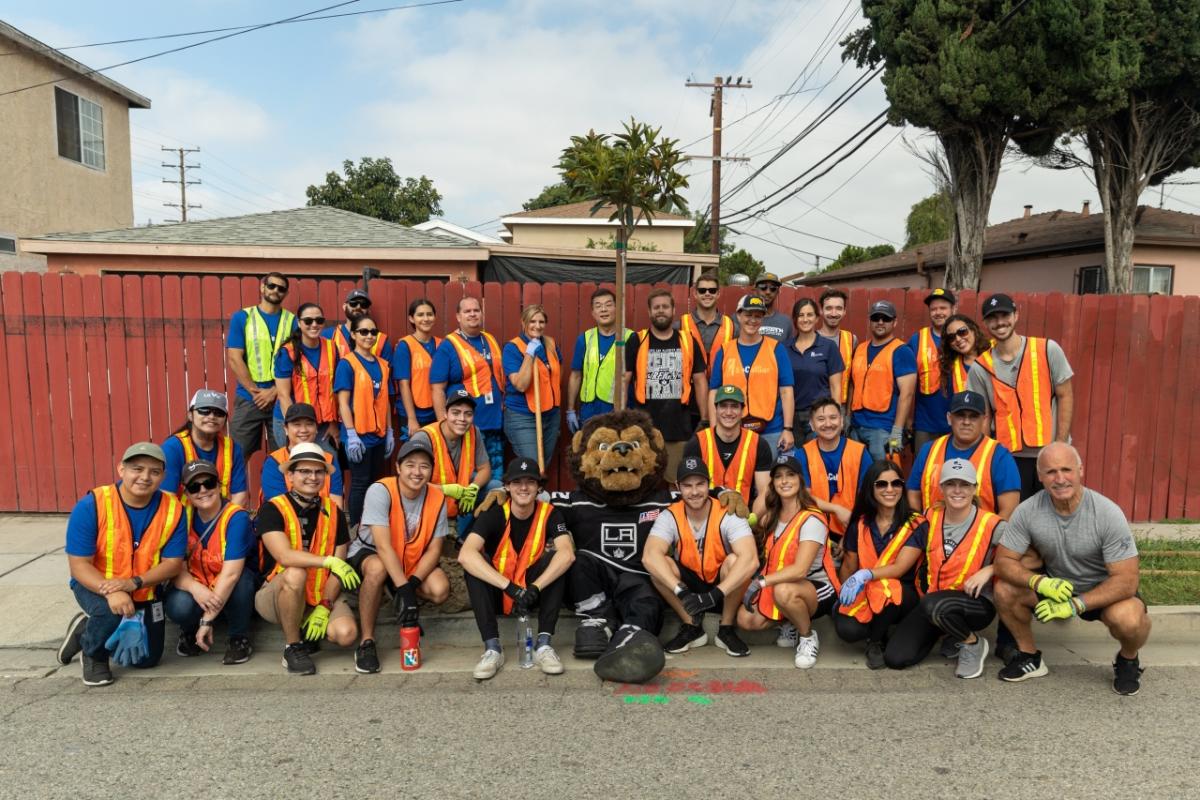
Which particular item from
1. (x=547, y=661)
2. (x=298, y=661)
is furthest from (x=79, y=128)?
(x=547, y=661)

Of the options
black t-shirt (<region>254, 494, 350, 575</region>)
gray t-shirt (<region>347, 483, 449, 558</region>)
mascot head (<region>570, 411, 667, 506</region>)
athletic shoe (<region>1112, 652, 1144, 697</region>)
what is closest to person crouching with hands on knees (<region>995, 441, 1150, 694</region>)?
athletic shoe (<region>1112, 652, 1144, 697</region>)

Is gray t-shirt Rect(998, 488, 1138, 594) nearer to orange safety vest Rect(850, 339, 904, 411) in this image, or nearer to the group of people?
the group of people

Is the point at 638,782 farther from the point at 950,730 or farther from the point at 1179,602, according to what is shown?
the point at 1179,602

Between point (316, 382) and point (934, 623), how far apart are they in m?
4.43

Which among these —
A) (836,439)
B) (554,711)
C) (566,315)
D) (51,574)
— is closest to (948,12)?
(566,315)

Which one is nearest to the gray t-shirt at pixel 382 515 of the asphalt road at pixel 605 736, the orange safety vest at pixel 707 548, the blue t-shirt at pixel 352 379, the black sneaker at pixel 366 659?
the black sneaker at pixel 366 659

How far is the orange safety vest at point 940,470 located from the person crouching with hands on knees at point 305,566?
3.44 m

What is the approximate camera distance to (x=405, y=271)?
31.2 ft

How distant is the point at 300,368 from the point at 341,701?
107 inches

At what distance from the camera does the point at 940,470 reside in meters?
4.60

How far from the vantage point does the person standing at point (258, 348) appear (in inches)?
233

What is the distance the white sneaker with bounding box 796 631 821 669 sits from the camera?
14.3 feet

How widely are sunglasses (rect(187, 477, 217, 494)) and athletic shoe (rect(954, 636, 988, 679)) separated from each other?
4.26 meters

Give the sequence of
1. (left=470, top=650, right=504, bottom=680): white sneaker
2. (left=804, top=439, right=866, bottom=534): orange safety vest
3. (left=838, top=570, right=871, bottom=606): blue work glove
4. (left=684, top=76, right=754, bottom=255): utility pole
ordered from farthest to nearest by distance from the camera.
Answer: (left=684, top=76, right=754, bottom=255): utility pole < (left=804, top=439, right=866, bottom=534): orange safety vest < (left=838, top=570, right=871, bottom=606): blue work glove < (left=470, top=650, right=504, bottom=680): white sneaker
